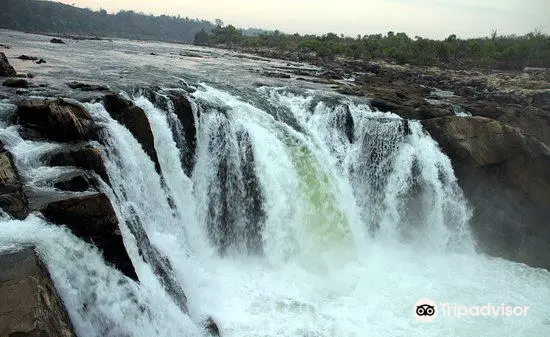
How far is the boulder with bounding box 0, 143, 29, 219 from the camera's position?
19.5 ft

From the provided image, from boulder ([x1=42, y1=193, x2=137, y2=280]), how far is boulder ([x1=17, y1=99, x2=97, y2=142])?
2897mm

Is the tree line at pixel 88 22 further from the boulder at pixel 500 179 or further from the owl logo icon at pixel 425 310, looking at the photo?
the owl logo icon at pixel 425 310

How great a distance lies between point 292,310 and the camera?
8.88m

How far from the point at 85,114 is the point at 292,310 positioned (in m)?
5.96

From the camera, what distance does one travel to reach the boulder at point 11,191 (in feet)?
19.5

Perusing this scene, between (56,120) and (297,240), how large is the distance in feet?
20.6

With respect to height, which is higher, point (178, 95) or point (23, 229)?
point (178, 95)

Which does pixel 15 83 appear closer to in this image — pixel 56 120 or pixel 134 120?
pixel 134 120

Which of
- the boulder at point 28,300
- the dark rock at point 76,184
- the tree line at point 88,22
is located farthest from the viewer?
the tree line at point 88,22

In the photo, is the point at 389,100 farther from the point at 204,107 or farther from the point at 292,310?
the point at 292,310

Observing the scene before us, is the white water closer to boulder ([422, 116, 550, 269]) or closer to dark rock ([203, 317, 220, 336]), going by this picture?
dark rock ([203, 317, 220, 336])

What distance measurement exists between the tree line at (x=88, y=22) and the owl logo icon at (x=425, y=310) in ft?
245

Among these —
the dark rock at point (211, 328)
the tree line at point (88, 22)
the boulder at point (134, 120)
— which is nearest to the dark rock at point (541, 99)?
the boulder at point (134, 120)

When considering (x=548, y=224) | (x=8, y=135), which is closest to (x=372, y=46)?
(x=548, y=224)
